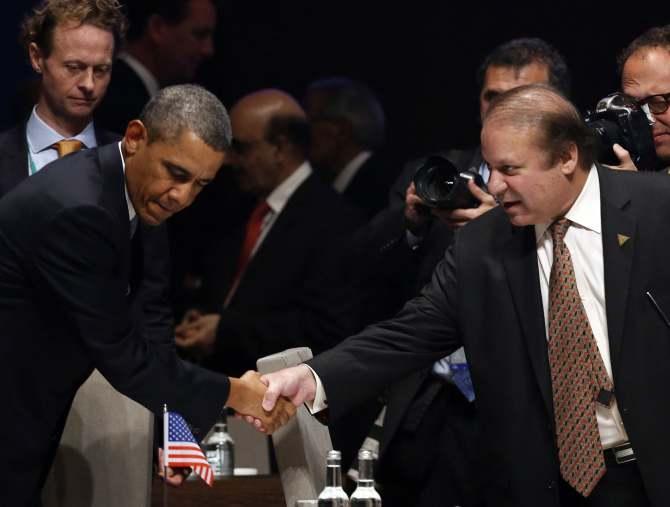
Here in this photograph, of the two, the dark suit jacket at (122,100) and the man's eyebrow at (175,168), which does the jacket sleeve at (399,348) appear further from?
the dark suit jacket at (122,100)

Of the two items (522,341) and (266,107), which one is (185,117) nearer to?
(522,341)

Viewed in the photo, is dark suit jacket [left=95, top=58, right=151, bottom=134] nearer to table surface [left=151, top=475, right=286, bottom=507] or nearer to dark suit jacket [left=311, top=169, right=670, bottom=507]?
table surface [left=151, top=475, right=286, bottom=507]

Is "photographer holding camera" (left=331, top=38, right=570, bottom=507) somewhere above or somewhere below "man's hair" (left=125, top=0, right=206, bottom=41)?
below

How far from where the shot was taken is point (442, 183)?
14.1ft

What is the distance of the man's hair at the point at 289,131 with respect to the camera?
6.13 m

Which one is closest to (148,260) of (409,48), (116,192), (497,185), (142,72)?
(116,192)

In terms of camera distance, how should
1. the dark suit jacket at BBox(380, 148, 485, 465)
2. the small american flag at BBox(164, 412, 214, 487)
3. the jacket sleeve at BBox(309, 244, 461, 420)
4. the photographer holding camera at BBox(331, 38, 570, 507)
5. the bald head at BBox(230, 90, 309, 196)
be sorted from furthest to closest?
1. the bald head at BBox(230, 90, 309, 196)
2. the dark suit jacket at BBox(380, 148, 485, 465)
3. the photographer holding camera at BBox(331, 38, 570, 507)
4. the jacket sleeve at BBox(309, 244, 461, 420)
5. the small american flag at BBox(164, 412, 214, 487)

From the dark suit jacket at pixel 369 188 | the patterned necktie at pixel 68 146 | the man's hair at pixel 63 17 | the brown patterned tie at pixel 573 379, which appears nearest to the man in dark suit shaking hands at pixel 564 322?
the brown patterned tie at pixel 573 379

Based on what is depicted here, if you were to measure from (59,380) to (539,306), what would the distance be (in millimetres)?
1226

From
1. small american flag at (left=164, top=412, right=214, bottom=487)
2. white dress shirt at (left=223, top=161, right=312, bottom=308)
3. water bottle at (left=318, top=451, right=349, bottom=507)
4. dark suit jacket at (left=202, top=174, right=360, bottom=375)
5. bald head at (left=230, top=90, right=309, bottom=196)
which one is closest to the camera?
water bottle at (left=318, top=451, right=349, bottom=507)

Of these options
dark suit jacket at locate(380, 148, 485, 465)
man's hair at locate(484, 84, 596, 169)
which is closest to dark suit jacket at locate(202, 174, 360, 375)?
dark suit jacket at locate(380, 148, 485, 465)

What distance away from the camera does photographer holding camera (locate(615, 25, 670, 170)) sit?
13.8ft

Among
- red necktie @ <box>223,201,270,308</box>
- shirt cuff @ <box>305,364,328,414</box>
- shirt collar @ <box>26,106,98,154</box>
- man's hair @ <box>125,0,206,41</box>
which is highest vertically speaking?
man's hair @ <box>125,0,206,41</box>

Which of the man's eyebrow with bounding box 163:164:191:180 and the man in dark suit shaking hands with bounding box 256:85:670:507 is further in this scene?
the man's eyebrow with bounding box 163:164:191:180
